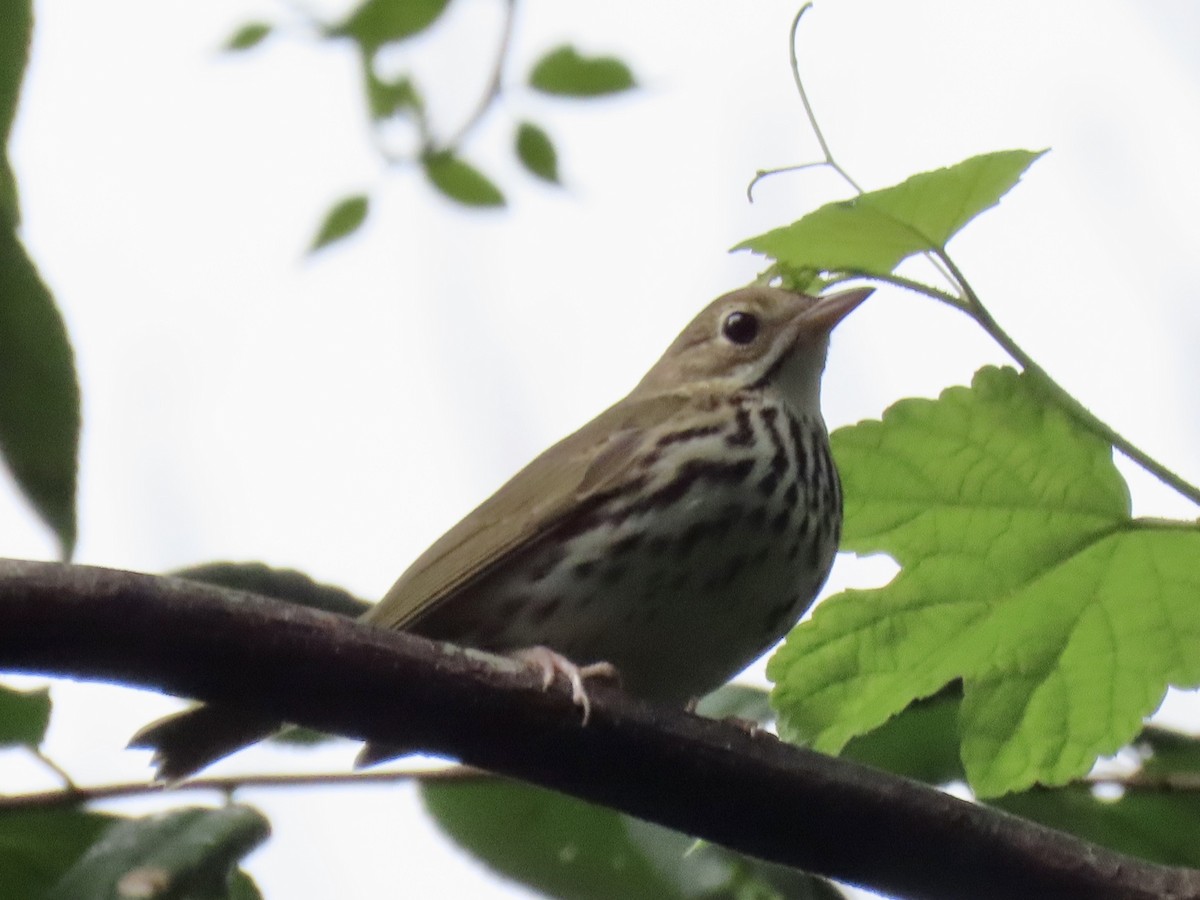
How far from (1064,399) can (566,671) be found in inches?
27.1

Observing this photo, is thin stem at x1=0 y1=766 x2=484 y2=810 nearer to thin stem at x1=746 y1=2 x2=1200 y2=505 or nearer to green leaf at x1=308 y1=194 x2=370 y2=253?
thin stem at x1=746 y1=2 x2=1200 y2=505

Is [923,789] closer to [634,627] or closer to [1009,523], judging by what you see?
[1009,523]

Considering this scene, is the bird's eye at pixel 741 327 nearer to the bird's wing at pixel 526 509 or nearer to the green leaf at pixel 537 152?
the bird's wing at pixel 526 509

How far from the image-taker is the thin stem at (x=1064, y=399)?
1700mm

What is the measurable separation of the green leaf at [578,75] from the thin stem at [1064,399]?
4.82 ft

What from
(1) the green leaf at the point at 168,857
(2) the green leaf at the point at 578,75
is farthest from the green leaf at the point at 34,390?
(2) the green leaf at the point at 578,75

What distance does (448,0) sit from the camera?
302 centimetres

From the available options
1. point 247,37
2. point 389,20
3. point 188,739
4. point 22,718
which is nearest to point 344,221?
point 247,37

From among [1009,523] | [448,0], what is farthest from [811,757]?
[448,0]

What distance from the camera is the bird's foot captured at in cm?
175

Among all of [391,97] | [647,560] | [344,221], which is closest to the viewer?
[647,560]

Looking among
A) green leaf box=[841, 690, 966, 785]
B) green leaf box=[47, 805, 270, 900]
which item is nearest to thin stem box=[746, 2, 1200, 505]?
green leaf box=[841, 690, 966, 785]

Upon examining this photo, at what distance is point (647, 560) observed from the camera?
2764 mm

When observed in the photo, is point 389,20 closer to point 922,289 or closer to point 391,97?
point 391,97
